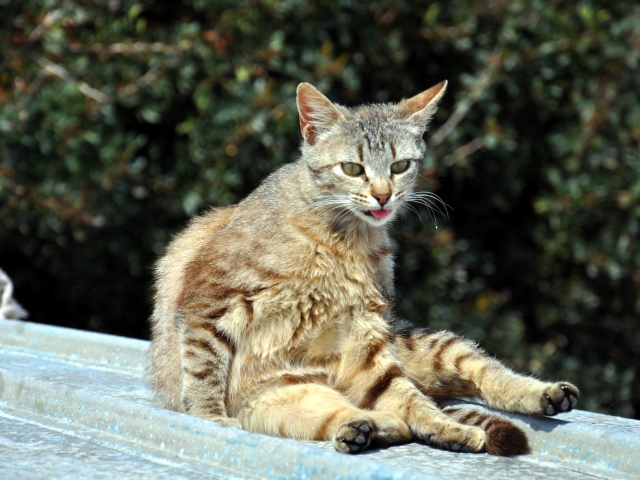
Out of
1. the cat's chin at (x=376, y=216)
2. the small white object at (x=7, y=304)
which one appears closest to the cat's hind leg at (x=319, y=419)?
the cat's chin at (x=376, y=216)

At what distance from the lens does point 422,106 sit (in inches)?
126

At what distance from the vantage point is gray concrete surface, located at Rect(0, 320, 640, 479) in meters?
1.79

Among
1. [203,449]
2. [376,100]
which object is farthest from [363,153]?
[376,100]

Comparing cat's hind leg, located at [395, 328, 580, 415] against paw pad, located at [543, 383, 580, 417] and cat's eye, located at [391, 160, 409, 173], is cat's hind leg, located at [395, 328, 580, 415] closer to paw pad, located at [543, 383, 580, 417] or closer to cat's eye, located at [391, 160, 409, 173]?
paw pad, located at [543, 383, 580, 417]

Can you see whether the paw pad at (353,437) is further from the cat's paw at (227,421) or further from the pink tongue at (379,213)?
the pink tongue at (379,213)

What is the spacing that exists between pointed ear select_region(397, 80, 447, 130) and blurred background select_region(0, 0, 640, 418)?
1377 mm

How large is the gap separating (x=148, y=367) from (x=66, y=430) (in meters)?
0.80

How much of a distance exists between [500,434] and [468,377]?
0.50 meters

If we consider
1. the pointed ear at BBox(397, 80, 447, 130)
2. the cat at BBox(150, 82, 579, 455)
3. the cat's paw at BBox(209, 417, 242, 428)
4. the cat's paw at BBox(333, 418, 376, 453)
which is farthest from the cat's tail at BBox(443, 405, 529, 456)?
the pointed ear at BBox(397, 80, 447, 130)

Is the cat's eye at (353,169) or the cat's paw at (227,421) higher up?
the cat's eye at (353,169)

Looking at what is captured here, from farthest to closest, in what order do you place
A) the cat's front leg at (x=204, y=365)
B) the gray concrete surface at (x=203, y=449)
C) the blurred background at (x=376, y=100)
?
the blurred background at (x=376, y=100), the cat's front leg at (x=204, y=365), the gray concrete surface at (x=203, y=449)

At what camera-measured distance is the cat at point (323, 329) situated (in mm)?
2449

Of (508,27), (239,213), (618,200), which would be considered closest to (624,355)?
(618,200)

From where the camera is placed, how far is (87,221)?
4.69 m
